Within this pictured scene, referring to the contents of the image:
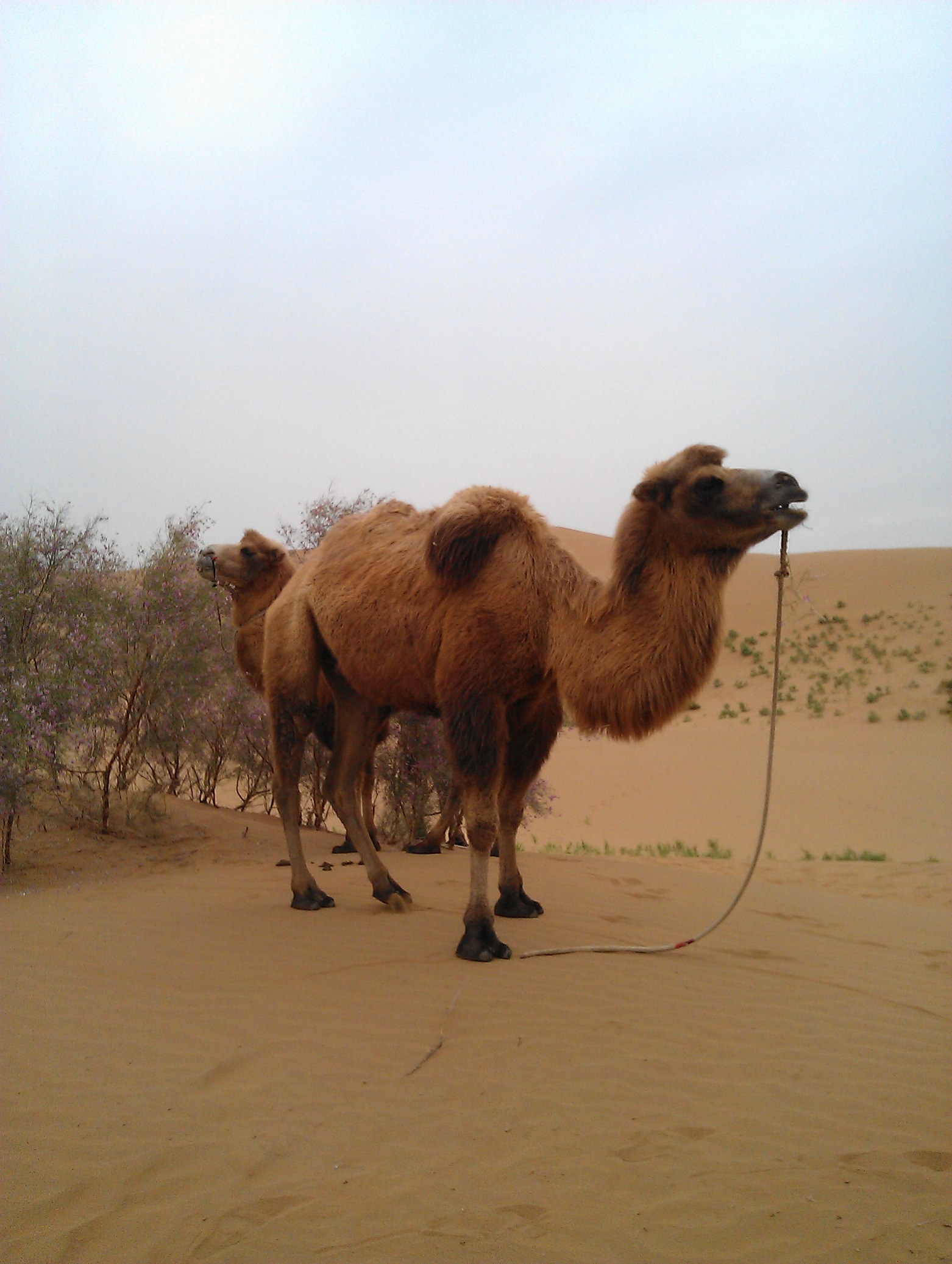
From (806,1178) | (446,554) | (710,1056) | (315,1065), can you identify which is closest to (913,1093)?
(710,1056)

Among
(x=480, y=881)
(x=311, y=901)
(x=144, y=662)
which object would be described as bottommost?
(x=311, y=901)

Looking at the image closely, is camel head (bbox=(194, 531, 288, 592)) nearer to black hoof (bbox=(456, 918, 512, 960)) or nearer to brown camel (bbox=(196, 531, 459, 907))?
brown camel (bbox=(196, 531, 459, 907))

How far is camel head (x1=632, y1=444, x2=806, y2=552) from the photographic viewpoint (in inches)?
161

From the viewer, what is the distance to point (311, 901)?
5945mm

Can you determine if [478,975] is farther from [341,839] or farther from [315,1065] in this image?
[341,839]

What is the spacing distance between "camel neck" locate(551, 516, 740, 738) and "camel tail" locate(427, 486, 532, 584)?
0.77 metres

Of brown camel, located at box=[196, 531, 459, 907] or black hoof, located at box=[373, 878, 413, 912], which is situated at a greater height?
brown camel, located at box=[196, 531, 459, 907]

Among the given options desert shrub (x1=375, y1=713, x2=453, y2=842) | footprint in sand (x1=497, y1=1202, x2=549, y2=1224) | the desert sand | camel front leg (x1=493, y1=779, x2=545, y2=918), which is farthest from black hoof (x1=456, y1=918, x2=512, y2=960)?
desert shrub (x1=375, y1=713, x2=453, y2=842)

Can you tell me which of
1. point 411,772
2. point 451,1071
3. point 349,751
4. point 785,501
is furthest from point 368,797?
point 785,501

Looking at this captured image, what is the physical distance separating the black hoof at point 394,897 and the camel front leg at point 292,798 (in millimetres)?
369

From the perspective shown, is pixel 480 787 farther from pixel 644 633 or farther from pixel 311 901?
pixel 311 901

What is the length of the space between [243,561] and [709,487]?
182 inches

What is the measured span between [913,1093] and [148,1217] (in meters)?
2.71

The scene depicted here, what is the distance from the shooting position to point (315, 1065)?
3328 mm
